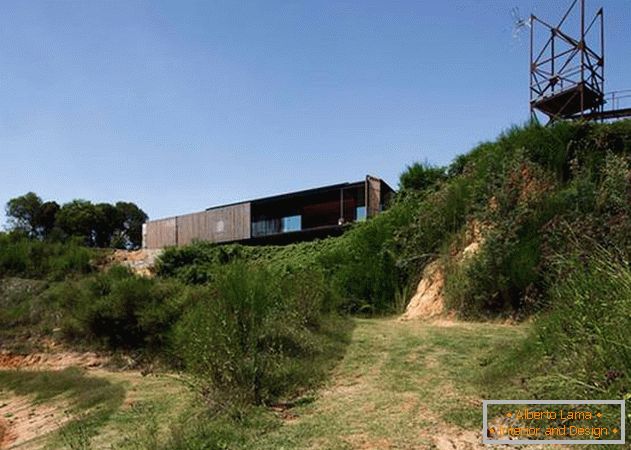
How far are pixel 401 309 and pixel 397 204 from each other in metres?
3.40

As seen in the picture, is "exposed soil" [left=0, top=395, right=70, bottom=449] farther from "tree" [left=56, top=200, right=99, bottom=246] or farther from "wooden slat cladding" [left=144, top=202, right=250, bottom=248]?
"tree" [left=56, top=200, right=99, bottom=246]

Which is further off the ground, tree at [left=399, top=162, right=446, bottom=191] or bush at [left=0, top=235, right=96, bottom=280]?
tree at [left=399, top=162, right=446, bottom=191]

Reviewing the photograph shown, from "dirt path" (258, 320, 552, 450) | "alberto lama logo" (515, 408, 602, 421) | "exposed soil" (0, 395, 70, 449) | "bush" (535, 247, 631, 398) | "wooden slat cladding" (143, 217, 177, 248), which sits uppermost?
"wooden slat cladding" (143, 217, 177, 248)

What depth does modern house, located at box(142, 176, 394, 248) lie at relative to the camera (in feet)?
76.3

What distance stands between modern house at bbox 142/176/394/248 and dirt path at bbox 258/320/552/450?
15896 millimetres

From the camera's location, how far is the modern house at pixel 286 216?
76.3ft

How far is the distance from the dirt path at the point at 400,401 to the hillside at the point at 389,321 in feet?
0.08

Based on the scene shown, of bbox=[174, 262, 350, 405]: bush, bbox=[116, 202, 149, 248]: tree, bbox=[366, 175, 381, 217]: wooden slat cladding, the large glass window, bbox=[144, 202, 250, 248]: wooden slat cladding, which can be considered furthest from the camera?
bbox=[116, 202, 149, 248]: tree

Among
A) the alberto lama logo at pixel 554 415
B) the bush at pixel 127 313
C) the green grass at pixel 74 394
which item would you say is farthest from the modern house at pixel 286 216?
the alberto lama logo at pixel 554 415

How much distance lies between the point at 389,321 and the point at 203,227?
2004cm

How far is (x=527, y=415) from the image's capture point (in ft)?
11.8

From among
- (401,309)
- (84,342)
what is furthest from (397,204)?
(84,342)

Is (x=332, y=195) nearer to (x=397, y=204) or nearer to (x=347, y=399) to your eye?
(x=397, y=204)

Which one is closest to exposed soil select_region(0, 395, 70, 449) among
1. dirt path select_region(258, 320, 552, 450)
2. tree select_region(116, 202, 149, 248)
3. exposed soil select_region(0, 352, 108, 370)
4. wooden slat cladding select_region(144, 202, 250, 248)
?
exposed soil select_region(0, 352, 108, 370)
